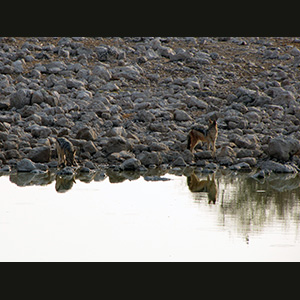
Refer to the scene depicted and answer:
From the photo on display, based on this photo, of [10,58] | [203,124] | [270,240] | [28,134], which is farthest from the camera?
[10,58]

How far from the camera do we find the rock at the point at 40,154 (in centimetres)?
1474

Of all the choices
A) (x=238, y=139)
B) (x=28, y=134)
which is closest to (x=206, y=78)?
(x=238, y=139)

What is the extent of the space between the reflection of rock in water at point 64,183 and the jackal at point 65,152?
694 millimetres

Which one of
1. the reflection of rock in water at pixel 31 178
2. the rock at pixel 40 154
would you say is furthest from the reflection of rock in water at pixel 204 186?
the rock at pixel 40 154

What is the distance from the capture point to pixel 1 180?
43.3ft

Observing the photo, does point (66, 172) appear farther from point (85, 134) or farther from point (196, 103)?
point (196, 103)

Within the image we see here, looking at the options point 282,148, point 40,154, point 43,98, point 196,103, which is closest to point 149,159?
point 40,154

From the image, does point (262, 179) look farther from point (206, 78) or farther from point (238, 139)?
point (206, 78)

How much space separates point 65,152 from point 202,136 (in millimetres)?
2896

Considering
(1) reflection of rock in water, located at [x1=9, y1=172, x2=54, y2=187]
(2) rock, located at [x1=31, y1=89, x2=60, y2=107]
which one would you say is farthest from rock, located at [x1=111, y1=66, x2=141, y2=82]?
(1) reflection of rock in water, located at [x1=9, y1=172, x2=54, y2=187]

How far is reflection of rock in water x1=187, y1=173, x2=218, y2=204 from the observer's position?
40.3 ft

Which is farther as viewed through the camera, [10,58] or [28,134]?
[10,58]

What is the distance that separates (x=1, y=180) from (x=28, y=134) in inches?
121

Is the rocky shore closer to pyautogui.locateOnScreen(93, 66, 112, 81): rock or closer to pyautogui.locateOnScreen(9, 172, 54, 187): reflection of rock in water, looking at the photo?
pyautogui.locateOnScreen(93, 66, 112, 81): rock
